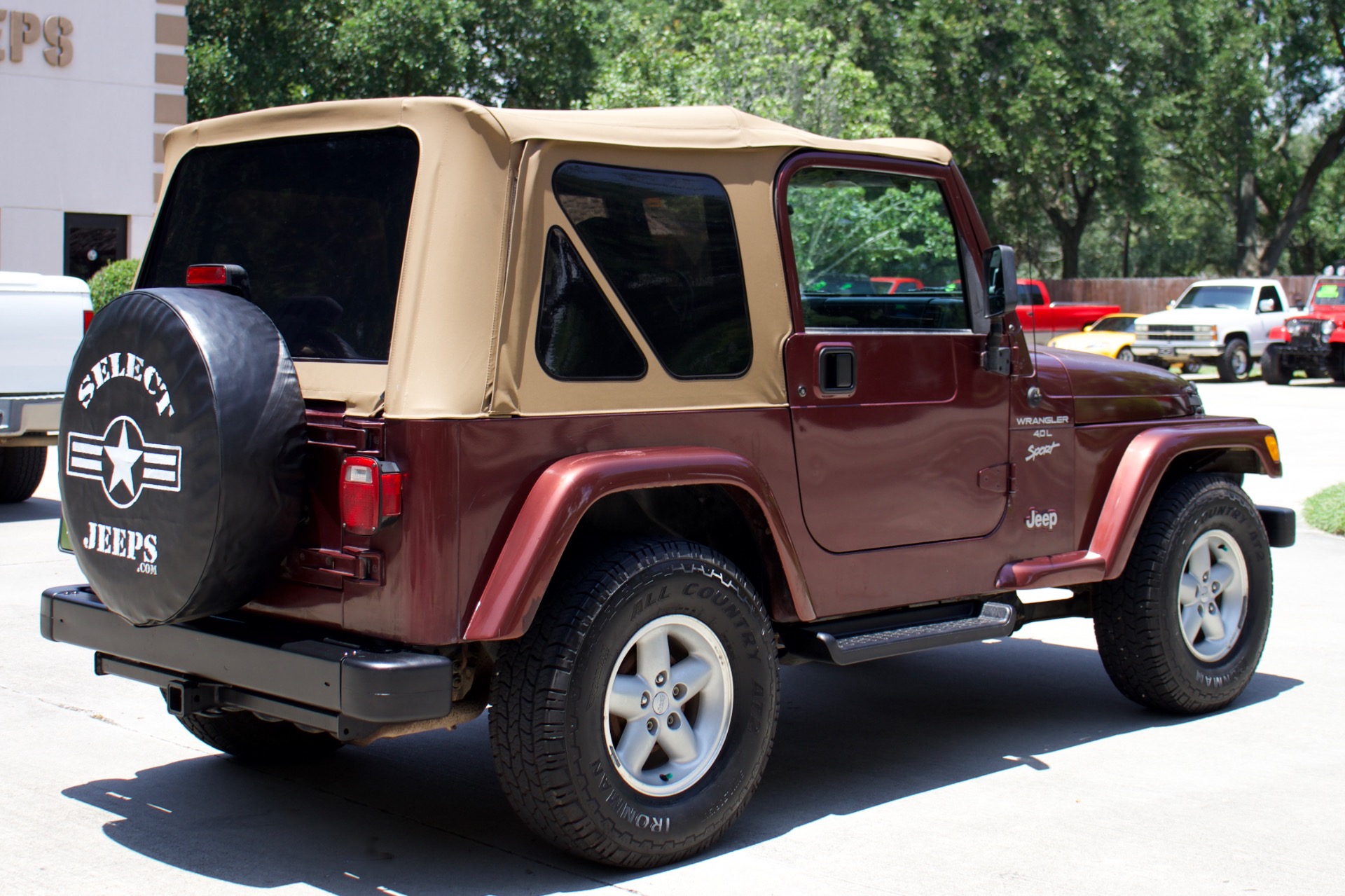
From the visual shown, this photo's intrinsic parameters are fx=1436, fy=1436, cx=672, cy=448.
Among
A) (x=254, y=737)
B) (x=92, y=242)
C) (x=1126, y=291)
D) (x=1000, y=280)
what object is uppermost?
(x=1126, y=291)

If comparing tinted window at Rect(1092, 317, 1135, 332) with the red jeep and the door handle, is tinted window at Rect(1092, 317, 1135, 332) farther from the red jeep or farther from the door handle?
the door handle

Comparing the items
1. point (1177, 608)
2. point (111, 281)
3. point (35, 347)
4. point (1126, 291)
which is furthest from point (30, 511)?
point (1126, 291)

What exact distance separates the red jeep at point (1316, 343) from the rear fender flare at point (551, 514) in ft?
82.8

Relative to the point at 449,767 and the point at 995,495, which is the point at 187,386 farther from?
the point at 995,495

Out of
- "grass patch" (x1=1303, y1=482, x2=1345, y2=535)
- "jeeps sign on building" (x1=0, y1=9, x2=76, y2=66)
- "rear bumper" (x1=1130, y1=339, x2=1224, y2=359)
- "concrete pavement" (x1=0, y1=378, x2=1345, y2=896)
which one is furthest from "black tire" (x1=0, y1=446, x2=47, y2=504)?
"rear bumper" (x1=1130, y1=339, x2=1224, y2=359)

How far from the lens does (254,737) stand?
5016mm

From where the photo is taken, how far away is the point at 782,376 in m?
4.47

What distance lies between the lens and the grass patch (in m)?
10.7

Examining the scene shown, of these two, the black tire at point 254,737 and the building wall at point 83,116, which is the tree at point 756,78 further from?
the black tire at point 254,737

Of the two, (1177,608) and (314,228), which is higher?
(314,228)

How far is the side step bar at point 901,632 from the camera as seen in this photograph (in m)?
4.56

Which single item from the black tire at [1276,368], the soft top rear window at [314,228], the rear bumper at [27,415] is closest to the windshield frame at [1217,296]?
the black tire at [1276,368]

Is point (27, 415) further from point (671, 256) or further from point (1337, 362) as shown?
point (1337, 362)

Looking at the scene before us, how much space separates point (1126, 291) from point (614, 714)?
41567mm
